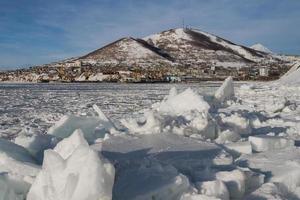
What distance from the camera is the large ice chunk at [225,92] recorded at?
9742 millimetres

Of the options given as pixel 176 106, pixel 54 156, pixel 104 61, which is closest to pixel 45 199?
pixel 54 156

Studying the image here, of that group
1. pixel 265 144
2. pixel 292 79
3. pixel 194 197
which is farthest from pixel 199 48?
pixel 194 197

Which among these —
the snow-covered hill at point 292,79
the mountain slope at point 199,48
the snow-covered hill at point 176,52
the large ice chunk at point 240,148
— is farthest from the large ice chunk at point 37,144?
the mountain slope at point 199,48

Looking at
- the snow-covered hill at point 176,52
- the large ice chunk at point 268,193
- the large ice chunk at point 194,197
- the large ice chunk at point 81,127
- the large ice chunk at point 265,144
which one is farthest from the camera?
the snow-covered hill at point 176,52

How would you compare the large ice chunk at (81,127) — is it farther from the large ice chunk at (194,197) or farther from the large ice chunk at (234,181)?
the large ice chunk at (194,197)

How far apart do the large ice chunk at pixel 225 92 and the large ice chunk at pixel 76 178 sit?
713cm

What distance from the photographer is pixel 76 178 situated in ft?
9.00

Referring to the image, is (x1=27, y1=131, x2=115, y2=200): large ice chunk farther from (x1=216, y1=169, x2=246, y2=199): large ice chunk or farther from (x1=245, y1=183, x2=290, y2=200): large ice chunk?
(x1=245, y1=183, x2=290, y2=200): large ice chunk

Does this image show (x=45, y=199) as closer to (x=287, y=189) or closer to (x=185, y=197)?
(x=185, y=197)

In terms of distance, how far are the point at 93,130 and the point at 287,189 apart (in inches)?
109

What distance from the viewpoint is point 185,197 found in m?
3.00

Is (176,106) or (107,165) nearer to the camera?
(107,165)

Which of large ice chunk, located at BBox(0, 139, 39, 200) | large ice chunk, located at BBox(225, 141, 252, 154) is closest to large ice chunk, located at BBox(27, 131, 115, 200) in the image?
large ice chunk, located at BBox(0, 139, 39, 200)

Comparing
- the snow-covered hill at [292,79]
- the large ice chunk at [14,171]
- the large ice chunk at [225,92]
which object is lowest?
the snow-covered hill at [292,79]
